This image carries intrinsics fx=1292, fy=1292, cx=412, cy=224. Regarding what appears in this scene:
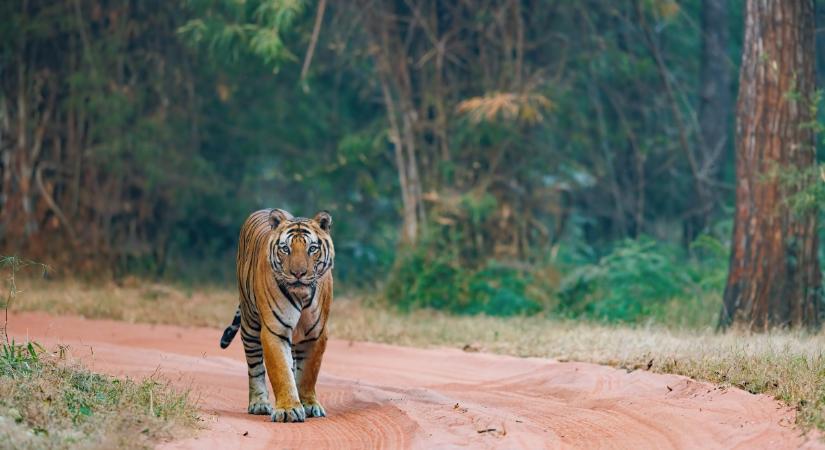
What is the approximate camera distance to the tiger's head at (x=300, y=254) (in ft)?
27.5

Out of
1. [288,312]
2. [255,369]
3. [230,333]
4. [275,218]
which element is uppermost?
[275,218]

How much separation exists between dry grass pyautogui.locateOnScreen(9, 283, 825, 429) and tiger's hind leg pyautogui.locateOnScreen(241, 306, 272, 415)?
117 inches

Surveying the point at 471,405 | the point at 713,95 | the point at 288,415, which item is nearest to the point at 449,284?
the point at 713,95

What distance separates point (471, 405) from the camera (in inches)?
345

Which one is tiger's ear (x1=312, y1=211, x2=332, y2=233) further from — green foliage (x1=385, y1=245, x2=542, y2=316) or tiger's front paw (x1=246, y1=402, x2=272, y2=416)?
green foliage (x1=385, y1=245, x2=542, y2=316)

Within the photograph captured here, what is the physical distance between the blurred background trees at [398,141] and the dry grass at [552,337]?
5.80ft

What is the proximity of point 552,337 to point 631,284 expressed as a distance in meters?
3.60

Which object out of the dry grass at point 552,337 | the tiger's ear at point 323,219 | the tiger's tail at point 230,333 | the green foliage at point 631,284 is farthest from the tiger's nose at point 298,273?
the green foliage at point 631,284

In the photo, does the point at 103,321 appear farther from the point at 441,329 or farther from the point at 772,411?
the point at 772,411

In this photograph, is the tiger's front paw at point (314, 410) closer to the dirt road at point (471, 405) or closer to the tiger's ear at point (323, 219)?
the dirt road at point (471, 405)

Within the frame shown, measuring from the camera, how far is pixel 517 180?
18.6 m

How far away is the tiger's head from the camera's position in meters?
8.38

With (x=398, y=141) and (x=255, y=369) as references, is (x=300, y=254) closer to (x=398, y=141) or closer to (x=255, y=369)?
(x=255, y=369)

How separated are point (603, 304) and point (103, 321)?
5939 millimetres
